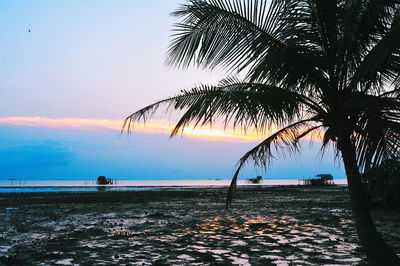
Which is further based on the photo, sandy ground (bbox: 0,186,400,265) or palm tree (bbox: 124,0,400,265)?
sandy ground (bbox: 0,186,400,265)

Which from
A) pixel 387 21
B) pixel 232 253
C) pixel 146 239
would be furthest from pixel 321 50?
pixel 146 239

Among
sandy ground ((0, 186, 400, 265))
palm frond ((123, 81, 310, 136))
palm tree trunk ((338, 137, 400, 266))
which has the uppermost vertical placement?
palm frond ((123, 81, 310, 136))

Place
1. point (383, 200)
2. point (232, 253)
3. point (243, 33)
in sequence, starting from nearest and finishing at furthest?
point (243, 33), point (232, 253), point (383, 200)

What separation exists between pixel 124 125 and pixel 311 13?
3.75 metres

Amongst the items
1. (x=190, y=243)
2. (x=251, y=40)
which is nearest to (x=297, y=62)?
(x=251, y=40)

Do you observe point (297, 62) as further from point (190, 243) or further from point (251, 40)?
point (190, 243)

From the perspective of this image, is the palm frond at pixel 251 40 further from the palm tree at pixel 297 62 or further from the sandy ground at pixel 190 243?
the sandy ground at pixel 190 243

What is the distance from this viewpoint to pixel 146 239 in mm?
11180

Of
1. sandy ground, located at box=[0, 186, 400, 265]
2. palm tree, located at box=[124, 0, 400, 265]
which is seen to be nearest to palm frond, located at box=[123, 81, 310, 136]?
palm tree, located at box=[124, 0, 400, 265]

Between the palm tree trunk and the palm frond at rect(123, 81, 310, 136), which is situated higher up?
the palm frond at rect(123, 81, 310, 136)

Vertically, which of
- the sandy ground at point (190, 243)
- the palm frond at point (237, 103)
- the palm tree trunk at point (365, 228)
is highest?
the palm frond at point (237, 103)

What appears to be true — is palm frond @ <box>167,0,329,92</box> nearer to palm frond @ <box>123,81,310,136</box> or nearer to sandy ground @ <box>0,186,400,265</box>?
palm frond @ <box>123,81,310,136</box>

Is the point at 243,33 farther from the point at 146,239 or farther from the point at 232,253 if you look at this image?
the point at 146,239

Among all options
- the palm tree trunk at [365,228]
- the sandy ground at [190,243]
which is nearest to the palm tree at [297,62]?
the palm tree trunk at [365,228]
